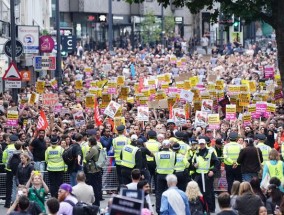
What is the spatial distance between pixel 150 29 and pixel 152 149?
69756mm

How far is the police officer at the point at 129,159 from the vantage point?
25.2m

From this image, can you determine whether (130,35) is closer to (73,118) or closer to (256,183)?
(73,118)

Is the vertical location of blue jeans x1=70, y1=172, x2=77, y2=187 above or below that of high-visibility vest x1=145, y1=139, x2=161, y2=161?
below

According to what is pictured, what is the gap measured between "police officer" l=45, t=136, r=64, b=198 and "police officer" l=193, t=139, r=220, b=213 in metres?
2.88

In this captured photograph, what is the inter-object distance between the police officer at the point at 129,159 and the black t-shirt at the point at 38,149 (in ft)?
7.67

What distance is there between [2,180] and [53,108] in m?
9.09

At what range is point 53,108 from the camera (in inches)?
1457

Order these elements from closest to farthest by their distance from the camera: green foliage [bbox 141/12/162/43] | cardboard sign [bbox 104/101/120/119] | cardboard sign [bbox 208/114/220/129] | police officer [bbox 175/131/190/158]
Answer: police officer [bbox 175/131/190/158] → cardboard sign [bbox 208/114/220/129] → cardboard sign [bbox 104/101/120/119] → green foliage [bbox 141/12/162/43]

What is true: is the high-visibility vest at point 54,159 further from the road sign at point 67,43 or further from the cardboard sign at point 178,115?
the road sign at point 67,43

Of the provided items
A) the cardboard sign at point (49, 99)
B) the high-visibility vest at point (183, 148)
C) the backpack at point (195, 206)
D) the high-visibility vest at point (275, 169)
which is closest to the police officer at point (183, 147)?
the high-visibility vest at point (183, 148)

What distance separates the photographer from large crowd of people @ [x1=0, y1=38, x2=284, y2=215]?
20000 mm

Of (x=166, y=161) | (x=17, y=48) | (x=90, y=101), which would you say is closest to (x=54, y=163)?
(x=166, y=161)

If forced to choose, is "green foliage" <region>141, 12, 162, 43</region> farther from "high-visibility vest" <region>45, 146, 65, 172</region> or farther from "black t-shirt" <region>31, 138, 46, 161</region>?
"high-visibility vest" <region>45, 146, 65, 172</region>

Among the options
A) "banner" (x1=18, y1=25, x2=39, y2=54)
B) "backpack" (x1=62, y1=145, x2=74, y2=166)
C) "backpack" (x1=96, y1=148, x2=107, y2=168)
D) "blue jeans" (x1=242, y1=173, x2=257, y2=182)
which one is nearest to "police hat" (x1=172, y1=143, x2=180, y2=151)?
"blue jeans" (x1=242, y1=173, x2=257, y2=182)
